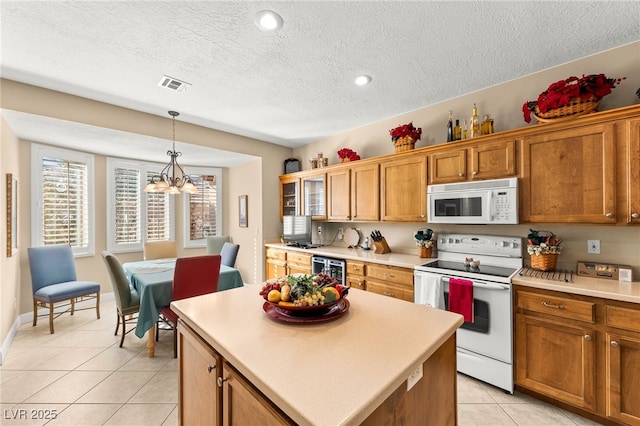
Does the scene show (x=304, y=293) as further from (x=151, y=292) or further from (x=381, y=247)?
(x=381, y=247)

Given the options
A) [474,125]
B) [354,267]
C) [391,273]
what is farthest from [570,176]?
[354,267]

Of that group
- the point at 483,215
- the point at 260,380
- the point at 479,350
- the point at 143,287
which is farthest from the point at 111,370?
the point at 483,215

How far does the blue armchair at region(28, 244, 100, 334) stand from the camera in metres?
3.23

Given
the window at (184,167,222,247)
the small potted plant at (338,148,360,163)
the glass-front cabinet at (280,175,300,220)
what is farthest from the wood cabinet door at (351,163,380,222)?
the window at (184,167,222,247)

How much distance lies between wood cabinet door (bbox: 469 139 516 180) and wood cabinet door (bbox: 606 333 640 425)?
1.35m

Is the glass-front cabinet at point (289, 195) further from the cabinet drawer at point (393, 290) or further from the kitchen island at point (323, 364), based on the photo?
the kitchen island at point (323, 364)

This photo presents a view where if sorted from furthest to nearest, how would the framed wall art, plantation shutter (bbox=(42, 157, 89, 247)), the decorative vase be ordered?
plantation shutter (bbox=(42, 157, 89, 247)), the decorative vase, the framed wall art

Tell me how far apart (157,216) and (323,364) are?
519 centimetres

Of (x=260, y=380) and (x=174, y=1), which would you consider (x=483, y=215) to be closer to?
(x=260, y=380)

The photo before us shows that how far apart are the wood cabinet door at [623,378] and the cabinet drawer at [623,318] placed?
0.07 m

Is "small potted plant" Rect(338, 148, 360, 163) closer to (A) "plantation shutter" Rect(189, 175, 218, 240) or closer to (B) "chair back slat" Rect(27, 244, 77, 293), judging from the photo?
(A) "plantation shutter" Rect(189, 175, 218, 240)

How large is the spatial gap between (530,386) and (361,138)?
324cm

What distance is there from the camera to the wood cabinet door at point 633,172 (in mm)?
1845

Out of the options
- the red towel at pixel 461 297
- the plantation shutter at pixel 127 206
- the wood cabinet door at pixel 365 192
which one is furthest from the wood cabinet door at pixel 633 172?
the plantation shutter at pixel 127 206
